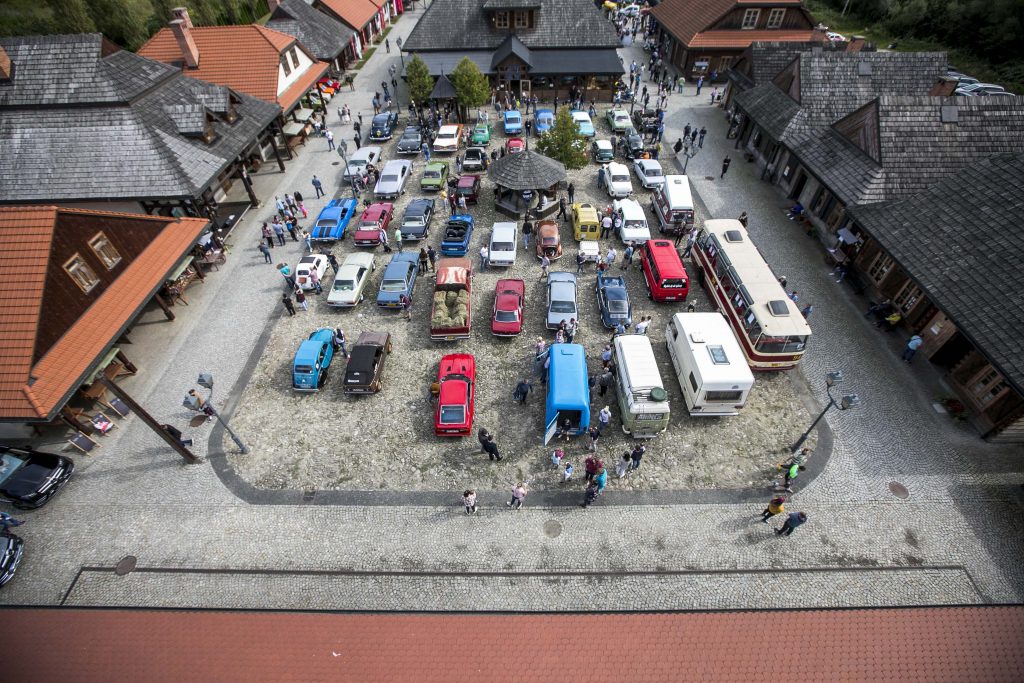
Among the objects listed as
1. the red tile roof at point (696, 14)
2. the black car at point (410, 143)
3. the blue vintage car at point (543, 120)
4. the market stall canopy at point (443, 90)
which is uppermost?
the red tile roof at point (696, 14)

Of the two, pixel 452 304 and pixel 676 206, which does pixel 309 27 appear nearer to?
pixel 452 304

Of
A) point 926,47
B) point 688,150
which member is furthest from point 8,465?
point 926,47

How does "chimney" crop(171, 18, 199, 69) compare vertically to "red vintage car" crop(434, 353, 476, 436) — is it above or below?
above

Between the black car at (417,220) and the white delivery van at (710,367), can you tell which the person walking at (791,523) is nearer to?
the white delivery van at (710,367)

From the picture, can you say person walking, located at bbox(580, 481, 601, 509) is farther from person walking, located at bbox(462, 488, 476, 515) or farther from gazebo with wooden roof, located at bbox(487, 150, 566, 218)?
gazebo with wooden roof, located at bbox(487, 150, 566, 218)

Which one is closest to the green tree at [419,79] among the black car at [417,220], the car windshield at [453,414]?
the black car at [417,220]

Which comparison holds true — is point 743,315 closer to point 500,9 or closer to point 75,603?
point 75,603

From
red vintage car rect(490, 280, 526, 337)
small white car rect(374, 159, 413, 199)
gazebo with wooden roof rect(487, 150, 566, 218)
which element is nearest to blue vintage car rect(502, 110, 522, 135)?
gazebo with wooden roof rect(487, 150, 566, 218)
